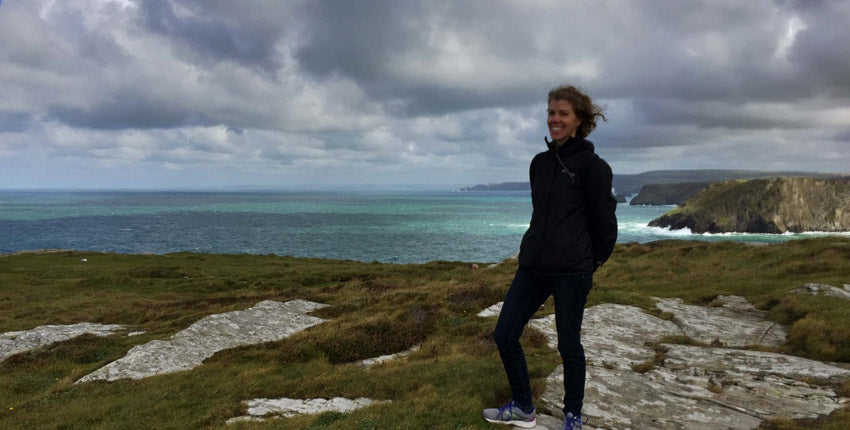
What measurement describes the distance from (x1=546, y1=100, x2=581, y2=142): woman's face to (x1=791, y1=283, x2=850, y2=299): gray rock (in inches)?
656

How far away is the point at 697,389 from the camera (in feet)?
28.6

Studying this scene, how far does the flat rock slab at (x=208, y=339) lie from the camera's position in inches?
473

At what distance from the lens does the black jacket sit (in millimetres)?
5855

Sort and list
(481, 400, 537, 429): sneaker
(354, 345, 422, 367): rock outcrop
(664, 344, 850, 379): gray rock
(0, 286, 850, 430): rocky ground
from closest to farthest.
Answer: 1. (481, 400, 537, 429): sneaker
2. (0, 286, 850, 430): rocky ground
3. (664, 344, 850, 379): gray rock
4. (354, 345, 422, 367): rock outcrop

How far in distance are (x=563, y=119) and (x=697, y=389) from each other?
6528 mm

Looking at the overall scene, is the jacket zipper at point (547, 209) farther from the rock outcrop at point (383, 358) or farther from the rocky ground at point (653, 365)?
the rock outcrop at point (383, 358)

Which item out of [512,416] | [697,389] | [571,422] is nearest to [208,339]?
[512,416]

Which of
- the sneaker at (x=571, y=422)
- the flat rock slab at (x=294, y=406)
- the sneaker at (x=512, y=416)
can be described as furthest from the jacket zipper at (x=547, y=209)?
the flat rock slab at (x=294, y=406)

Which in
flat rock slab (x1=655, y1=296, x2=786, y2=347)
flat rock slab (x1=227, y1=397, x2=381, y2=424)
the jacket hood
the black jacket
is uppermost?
the jacket hood

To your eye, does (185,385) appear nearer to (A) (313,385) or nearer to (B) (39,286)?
(A) (313,385)

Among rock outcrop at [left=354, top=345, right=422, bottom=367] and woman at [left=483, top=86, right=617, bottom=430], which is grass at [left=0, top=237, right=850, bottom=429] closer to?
rock outcrop at [left=354, top=345, right=422, bottom=367]

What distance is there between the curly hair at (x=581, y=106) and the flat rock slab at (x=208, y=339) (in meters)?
12.1

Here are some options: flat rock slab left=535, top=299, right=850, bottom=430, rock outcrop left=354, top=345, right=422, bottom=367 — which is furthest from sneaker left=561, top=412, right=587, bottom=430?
rock outcrop left=354, top=345, right=422, bottom=367

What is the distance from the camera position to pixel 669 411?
764cm
